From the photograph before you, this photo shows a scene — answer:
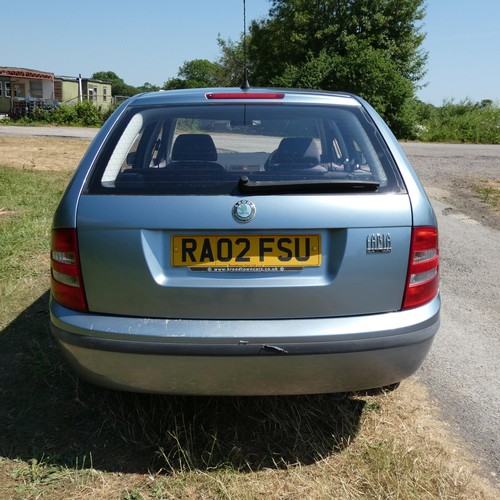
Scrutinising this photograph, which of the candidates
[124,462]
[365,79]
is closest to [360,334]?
[124,462]

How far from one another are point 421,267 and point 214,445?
125cm

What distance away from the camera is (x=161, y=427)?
288cm

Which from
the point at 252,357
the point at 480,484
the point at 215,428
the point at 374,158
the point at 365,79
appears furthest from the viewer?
the point at 365,79

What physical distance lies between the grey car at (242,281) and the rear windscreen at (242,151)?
2cm

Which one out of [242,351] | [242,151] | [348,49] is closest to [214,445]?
[242,351]

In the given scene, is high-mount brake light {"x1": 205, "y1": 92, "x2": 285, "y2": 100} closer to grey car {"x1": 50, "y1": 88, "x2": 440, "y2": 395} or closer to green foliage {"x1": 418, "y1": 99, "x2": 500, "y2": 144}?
grey car {"x1": 50, "y1": 88, "x2": 440, "y2": 395}

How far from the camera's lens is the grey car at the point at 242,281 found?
A: 7.69 feet

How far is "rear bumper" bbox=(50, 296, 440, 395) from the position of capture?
7.63 ft

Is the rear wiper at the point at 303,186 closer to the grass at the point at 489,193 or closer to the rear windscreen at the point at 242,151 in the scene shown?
the rear windscreen at the point at 242,151

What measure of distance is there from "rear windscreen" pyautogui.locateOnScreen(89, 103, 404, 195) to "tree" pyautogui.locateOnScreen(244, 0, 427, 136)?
26.3 meters

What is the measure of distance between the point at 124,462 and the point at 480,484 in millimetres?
1570

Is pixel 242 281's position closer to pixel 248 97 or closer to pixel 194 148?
pixel 194 148

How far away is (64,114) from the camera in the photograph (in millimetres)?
35375

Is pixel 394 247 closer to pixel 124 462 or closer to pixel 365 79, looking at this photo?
pixel 124 462
